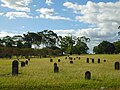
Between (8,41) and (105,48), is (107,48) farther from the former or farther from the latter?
(8,41)

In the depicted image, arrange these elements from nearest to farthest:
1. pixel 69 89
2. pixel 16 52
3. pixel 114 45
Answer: pixel 69 89 < pixel 16 52 < pixel 114 45

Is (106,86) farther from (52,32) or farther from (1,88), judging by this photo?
(52,32)

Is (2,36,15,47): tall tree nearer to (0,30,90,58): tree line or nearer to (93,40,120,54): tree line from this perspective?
(0,30,90,58): tree line

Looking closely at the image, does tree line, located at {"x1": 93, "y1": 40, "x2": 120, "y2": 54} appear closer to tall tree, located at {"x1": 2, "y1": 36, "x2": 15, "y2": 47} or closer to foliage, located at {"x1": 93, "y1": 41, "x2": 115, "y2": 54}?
foliage, located at {"x1": 93, "y1": 41, "x2": 115, "y2": 54}

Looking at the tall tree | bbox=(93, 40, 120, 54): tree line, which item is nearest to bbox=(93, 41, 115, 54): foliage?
bbox=(93, 40, 120, 54): tree line

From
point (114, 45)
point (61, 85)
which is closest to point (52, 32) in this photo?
point (114, 45)

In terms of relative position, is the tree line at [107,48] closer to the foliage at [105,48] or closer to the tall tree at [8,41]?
the foliage at [105,48]

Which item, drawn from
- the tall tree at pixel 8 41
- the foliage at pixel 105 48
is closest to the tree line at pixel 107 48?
the foliage at pixel 105 48

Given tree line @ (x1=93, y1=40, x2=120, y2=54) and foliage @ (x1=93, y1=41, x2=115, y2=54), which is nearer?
tree line @ (x1=93, y1=40, x2=120, y2=54)

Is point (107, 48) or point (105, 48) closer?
point (107, 48)

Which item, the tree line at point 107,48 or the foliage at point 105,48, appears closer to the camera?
the tree line at point 107,48

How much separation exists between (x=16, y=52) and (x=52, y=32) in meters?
60.9

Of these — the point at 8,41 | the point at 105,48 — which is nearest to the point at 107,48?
the point at 105,48

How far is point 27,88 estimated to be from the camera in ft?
54.7
